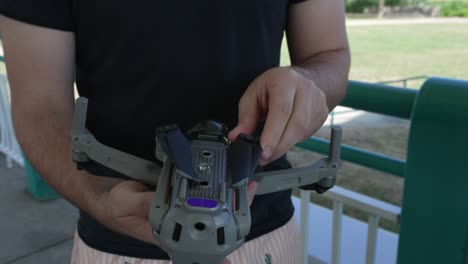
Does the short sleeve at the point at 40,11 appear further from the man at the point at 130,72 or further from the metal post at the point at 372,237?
the metal post at the point at 372,237

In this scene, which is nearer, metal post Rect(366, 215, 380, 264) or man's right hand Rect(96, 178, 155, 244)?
man's right hand Rect(96, 178, 155, 244)

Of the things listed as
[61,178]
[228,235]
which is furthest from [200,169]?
[61,178]

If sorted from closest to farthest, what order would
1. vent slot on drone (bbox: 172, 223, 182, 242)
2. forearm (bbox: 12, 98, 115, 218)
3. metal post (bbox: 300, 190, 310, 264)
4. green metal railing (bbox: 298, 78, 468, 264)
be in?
vent slot on drone (bbox: 172, 223, 182, 242)
forearm (bbox: 12, 98, 115, 218)
green metal railing (bbox: 298, 78, 468, 264)
metal post (bbox: 300, 190, 310, 264)

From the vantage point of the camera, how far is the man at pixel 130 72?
77 centimetres

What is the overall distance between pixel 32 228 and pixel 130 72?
2.53 meters

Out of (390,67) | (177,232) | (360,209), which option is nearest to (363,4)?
(390,67)

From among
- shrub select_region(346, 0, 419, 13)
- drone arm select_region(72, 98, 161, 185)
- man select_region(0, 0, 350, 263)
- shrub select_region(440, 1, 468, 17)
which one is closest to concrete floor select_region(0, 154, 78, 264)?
man select_region(0, 0, 350, 263)

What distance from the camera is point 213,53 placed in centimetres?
81

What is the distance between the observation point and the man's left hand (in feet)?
1.98

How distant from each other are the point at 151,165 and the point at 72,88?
1.18ft

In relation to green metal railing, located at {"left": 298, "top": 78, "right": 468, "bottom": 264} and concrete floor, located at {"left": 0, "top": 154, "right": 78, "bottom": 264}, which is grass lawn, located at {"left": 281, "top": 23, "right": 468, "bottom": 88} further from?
green metal railing, located at {"left": 298, "top": 78, "right": 468, "bottom": 264}

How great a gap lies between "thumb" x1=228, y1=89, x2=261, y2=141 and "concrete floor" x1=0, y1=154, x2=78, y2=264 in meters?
2.34

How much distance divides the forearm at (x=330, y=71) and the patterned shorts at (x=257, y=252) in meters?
0.27

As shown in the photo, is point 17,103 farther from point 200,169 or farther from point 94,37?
point 200,169
